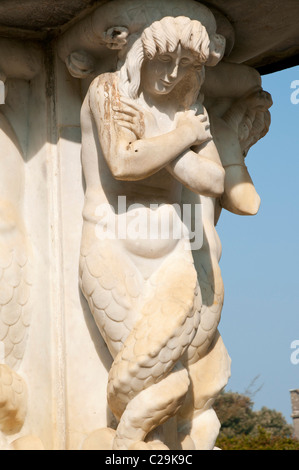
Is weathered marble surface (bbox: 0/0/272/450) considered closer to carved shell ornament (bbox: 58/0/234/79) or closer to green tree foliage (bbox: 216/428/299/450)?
carved shell ornament (bbox: 58/0/234/79)

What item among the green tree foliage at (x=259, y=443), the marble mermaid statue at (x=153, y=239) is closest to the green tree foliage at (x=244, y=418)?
the green tree foliage at (x=259, y=443)

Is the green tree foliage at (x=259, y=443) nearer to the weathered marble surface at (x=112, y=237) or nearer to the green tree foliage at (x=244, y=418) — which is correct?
the green tree foliage at (x=244, y=418)

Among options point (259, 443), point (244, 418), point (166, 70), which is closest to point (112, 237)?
point (166, 70)

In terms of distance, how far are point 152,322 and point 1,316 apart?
84 centimetres

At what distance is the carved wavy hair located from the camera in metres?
5.33

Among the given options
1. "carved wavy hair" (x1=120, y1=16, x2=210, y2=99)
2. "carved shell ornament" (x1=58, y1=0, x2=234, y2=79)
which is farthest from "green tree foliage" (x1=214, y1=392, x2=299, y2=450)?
"carved wavy hair" (x1=120, y1=16, x2=210, y2=99)

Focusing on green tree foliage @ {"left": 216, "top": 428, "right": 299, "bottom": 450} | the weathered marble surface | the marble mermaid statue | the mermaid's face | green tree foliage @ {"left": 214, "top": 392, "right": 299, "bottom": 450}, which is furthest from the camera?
green tree foliage @ {"left": 214, "top": 392, "right": 299, "bottom": 450}

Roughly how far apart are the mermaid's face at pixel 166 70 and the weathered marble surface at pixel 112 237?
1 cm

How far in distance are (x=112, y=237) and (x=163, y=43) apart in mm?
1055

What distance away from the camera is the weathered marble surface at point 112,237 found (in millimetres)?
5262

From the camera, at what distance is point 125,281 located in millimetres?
5355
